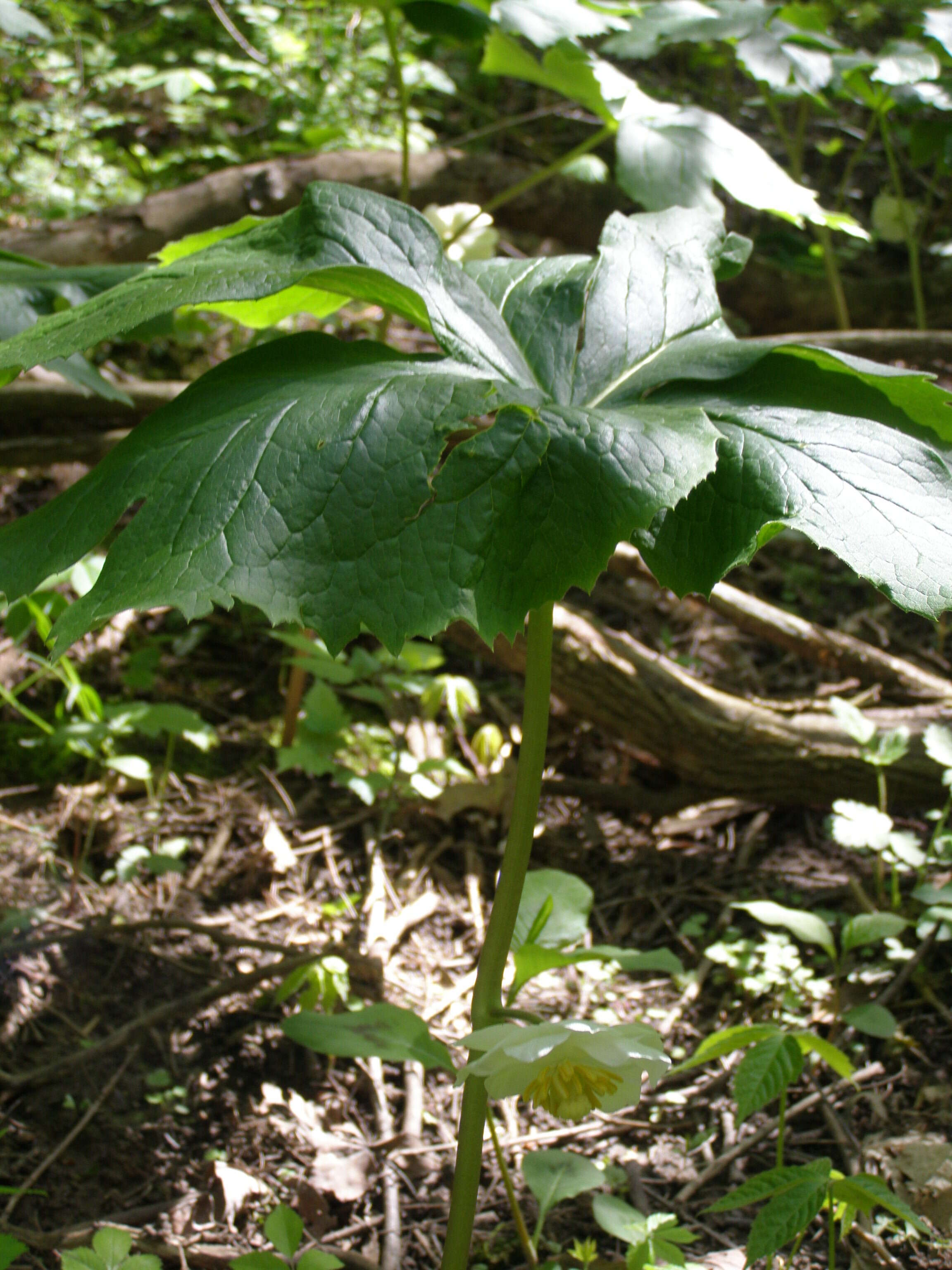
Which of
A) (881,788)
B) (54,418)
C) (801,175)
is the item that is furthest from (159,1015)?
(801,175)

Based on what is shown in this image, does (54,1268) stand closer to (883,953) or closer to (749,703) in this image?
(883,953)

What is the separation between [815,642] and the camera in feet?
A: 7.48

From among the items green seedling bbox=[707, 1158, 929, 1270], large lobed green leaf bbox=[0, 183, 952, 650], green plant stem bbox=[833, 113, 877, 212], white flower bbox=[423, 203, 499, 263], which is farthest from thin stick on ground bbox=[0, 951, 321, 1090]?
green plant stem bbox=[833, 113, 877, 212]

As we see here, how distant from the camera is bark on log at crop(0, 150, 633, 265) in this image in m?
2.72

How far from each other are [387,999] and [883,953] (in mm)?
854

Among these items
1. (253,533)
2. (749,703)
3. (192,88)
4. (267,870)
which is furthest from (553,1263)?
(192,88)

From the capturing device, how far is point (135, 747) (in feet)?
6.84

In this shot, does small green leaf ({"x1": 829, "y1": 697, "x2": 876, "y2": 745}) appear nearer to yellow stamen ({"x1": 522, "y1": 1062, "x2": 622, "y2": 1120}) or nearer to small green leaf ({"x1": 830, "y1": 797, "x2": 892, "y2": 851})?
small green leaf ({"x1": 830, "y1": 797, "x2": 892, "y2": 851})

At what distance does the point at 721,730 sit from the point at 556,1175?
108 cm

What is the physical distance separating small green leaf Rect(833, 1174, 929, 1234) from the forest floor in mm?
239

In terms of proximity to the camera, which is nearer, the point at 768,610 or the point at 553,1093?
the point at 553,1093

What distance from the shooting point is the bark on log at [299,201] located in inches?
107

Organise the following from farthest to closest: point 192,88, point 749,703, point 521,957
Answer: point 192,88, point 749,703, point 521,957

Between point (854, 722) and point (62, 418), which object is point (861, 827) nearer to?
point (854, 722)
